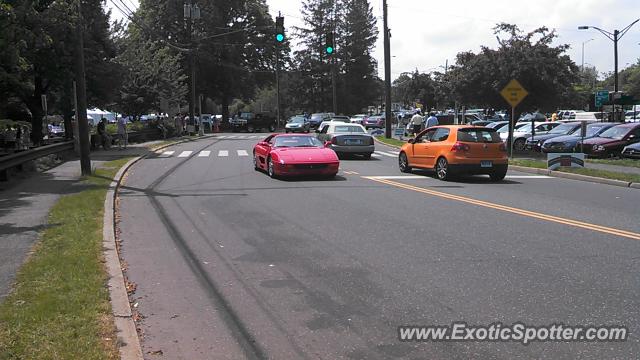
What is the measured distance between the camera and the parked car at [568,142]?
24.6 m

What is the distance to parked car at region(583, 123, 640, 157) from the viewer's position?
2405 cm

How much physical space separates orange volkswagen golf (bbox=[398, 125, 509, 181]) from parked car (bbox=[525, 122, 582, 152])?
11914mm

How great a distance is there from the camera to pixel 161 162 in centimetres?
2297

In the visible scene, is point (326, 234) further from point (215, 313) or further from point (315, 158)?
point (315, 158)

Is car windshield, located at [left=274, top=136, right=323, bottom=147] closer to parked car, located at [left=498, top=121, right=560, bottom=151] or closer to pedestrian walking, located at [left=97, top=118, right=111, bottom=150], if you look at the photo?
parked car, located at [left=498, top=121, right=560, bottom=151]

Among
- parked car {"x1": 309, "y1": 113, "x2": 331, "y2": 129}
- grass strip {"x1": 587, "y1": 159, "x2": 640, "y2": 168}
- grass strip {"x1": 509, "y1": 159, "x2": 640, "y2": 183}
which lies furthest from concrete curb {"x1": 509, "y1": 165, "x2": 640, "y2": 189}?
parked car {"x1": 309, "y1": 113, "x2": 331, "y2": 129}

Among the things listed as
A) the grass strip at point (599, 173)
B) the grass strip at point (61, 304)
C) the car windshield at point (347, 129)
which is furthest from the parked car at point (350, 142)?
the grass strip at point (61, 304)

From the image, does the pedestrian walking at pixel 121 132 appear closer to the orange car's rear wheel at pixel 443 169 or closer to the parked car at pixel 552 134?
the orange car's rear wheel at pixel 443 169

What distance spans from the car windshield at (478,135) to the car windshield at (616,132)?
10.4m

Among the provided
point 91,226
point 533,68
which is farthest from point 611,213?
point 533,68

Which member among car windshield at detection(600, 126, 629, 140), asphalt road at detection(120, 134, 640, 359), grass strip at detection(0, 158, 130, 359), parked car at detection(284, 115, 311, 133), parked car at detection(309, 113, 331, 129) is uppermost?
parked car at detection(309, 113, 331, 129)

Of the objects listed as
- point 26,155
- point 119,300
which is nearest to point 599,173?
point 119,300

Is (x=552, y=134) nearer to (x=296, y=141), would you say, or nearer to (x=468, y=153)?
(x=468, y=153)

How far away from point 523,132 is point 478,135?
15365 millimetres
